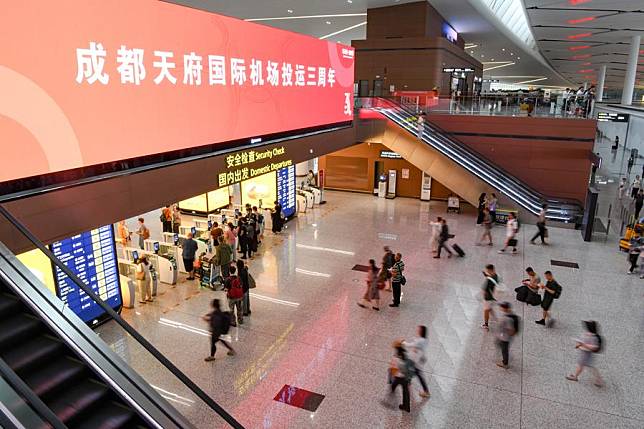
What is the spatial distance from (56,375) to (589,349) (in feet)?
24.6

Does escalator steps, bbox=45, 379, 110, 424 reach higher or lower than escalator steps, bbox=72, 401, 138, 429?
higher

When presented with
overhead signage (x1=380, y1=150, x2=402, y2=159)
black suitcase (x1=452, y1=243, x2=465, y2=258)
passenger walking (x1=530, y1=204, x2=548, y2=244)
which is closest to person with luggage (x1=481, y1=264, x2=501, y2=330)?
black suitcase (x1=452, y1=243, x2=465, y2=258)

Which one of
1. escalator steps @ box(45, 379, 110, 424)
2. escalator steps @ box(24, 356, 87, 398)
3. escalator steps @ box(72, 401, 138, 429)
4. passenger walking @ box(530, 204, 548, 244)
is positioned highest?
escalator steps @ box(24, 356, 87, 398)

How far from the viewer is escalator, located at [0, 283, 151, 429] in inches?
145

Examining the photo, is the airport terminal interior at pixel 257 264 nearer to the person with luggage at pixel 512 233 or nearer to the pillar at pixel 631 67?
the person with luggage at pixel 512 233

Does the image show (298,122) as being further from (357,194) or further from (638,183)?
(638,183)

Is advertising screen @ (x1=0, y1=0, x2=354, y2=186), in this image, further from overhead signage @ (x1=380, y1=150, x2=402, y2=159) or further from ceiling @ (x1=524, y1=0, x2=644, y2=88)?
ceiling @ (x1=524, y1=0, x2=644, y2=88)

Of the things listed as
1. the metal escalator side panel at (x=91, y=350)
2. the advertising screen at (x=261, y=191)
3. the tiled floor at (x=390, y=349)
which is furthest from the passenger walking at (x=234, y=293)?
the advertising screen at (x=261, y=191)

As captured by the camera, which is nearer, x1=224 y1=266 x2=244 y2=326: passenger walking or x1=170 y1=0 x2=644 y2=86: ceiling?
x1=224 y1=266 x2=244 y2=326: passenger walking

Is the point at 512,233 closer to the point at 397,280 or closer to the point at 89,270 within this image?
the point at 397,280

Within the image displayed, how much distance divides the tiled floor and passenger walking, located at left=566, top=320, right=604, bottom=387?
0.17m

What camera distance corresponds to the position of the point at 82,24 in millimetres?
6461

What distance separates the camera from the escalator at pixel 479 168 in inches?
727

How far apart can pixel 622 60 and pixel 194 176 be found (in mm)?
51426
